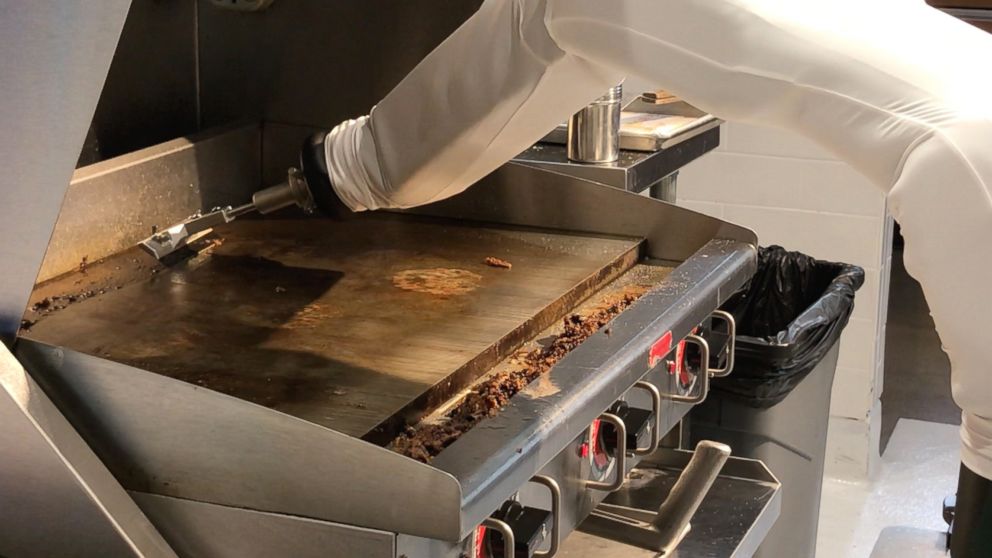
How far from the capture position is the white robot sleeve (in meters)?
0.99

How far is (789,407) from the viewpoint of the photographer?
94.2 inches

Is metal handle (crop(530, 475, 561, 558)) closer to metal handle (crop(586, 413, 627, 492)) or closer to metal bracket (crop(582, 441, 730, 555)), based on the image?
metal handle (crop(586, 413, 627, 492))

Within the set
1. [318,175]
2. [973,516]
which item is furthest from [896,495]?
[973,516]

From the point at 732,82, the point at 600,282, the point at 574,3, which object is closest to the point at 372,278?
the point at 600,282

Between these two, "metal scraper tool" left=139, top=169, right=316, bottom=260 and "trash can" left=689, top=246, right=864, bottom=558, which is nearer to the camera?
"metal scraper tool" left=139, top=169, right=316, bottom=260

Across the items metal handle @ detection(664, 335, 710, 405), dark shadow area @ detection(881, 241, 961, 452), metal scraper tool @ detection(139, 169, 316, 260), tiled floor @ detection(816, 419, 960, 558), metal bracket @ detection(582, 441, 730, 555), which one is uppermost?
metal scraper tool @ detection(139, 169, 316, 260)

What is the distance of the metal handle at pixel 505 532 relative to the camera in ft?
3.86

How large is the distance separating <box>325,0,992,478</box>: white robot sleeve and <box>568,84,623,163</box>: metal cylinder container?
0.73 m

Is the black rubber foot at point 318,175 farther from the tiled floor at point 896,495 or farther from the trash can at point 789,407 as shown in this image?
the tiled floor at point 896,495

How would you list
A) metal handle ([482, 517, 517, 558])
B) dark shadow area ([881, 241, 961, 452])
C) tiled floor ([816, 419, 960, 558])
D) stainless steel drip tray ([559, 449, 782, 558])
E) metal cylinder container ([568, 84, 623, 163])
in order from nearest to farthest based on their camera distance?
1. metal handle ([482, 517, 517, 558])
2. stainless steel drip tray ([559, 449, 782, 558])
3. metal cylinder container ([568, 84, 623, 163])
4. tiled floor ([816, 419, 960, 558])
5. dark shadow area ([881, 241, 961, 452])

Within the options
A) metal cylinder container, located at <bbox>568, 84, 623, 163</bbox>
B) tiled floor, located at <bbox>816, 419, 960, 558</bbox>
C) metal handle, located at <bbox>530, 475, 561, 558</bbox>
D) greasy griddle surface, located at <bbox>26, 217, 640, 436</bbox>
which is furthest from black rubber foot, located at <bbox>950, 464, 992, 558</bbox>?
tiled floor, located at <bbox>816, 419, 960, 558</bbox>

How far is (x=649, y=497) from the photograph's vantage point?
1.83 meters

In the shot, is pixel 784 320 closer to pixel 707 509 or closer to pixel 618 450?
pixel 707 509

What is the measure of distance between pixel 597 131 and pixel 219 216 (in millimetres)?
652
